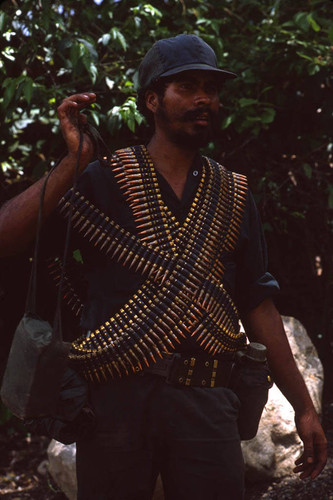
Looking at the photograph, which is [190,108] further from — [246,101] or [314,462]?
[246,101]

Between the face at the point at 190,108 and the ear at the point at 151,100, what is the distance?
0.29 ft

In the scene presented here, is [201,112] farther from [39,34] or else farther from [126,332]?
[39,34]

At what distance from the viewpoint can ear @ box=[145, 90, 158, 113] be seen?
2863mm

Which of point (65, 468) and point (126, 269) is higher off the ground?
point (126, 269)

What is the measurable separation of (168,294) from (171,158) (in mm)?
606

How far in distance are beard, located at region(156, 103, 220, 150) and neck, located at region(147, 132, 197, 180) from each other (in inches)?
1.3

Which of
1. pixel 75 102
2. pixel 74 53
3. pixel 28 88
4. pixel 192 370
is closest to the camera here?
pixel 75 102

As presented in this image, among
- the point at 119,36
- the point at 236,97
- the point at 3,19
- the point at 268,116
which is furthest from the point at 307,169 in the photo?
the point at 3,19

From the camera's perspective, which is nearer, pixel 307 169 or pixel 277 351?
pixel 277 351

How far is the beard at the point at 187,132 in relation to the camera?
106 inches

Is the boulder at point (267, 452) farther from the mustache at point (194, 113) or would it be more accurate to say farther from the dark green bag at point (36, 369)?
the mustache at point (194, 113)

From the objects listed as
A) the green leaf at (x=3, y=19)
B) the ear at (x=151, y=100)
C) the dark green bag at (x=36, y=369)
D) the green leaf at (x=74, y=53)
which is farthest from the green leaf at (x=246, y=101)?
the dark green bag at (x=36, y=369)

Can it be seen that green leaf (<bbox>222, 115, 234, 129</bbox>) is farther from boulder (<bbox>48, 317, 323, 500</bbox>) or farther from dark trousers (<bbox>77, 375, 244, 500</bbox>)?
dark trousers (<bbox>77, 375, 244, 500</bbox>)

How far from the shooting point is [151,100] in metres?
2.89
